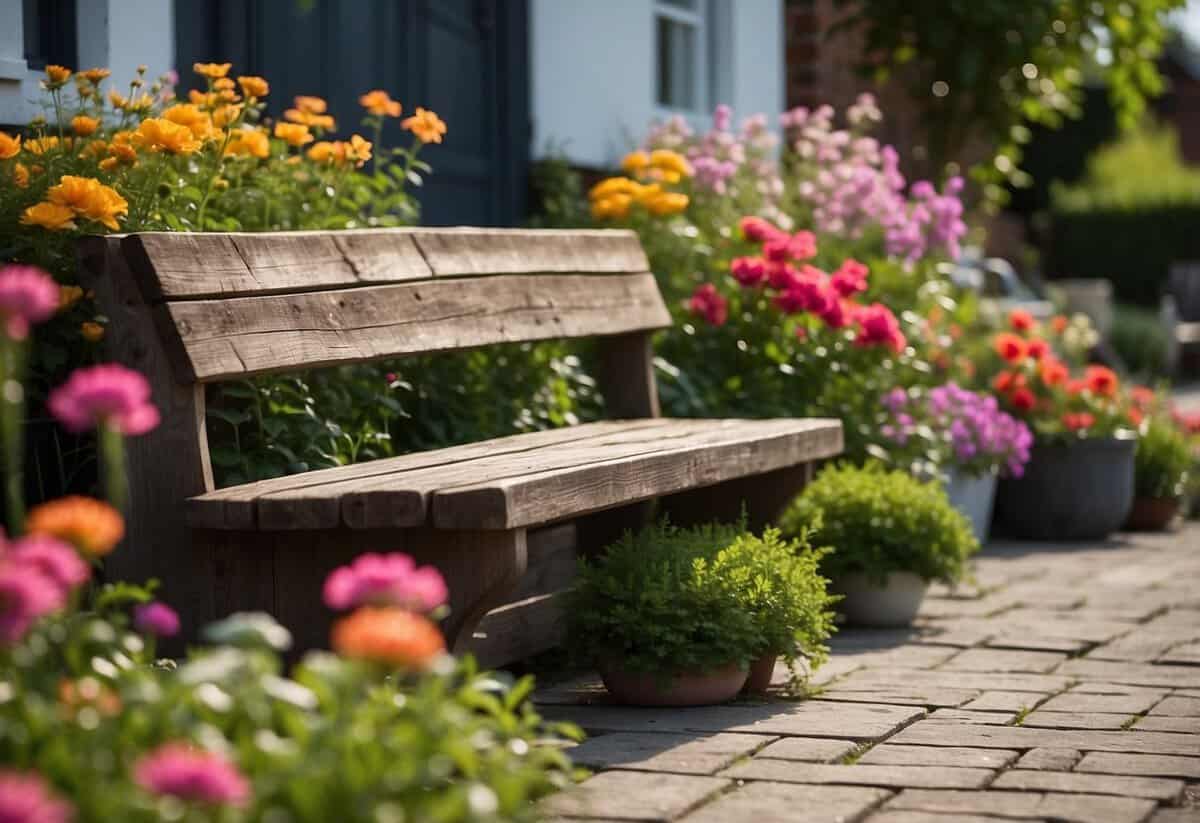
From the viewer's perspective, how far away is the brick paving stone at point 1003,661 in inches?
182

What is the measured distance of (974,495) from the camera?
684 cm


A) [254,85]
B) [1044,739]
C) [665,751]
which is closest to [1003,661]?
[1044,739]

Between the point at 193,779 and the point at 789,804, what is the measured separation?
5.18 ft

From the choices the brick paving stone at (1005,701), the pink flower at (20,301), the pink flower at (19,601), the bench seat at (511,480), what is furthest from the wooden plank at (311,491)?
the pink flower at (19,601)

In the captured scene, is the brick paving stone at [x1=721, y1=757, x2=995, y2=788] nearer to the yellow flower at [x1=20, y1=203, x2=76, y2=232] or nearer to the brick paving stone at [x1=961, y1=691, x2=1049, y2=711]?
the brick paving stone at [x1=961, y1=691, x2=1049, y2=711]

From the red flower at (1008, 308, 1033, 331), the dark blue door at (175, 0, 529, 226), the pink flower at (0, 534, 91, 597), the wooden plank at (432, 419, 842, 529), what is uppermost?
the dark blue door at (175, 0, 529, 226)

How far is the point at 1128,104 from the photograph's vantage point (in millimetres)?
10391

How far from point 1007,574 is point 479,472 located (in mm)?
3180

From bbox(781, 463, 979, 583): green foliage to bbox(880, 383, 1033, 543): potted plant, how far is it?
947 mm

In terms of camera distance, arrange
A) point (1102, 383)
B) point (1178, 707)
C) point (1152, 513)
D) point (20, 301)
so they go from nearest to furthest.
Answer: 1. point (20, 301)
2. point (1178, 707)
3. point (1102, 383)
4. point (1152, 513)

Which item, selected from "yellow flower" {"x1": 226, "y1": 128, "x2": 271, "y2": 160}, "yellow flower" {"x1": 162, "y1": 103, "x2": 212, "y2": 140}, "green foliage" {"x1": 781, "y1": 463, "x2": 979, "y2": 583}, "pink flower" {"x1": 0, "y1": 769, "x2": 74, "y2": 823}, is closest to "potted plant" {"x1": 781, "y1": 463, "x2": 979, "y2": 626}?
"green foliage" {"x1": 781, "y1": 463, "x2": 979, "y2": 583}

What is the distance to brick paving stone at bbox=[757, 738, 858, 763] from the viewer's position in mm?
3582

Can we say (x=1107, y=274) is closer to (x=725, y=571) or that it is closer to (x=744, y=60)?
(x=744, y=60)

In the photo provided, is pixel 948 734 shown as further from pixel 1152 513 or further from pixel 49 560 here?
pixel 1152 513
